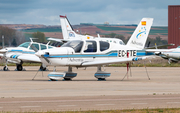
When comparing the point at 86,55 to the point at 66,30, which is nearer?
the point at 86,55

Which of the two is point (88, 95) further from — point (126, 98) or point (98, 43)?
point (98, 43)

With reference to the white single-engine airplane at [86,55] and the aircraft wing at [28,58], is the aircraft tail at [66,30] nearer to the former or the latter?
the aircraft wing at [28,58]

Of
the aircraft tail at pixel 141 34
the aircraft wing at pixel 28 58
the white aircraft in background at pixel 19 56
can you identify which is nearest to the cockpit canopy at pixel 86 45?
the aircraft tail at pixel 141 34

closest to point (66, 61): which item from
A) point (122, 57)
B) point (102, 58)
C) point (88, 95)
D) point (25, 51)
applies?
point (102, 58)

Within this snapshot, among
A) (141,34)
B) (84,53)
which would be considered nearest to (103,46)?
(84,53)

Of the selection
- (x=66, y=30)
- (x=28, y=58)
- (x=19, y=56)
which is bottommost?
(x=28, y=58)

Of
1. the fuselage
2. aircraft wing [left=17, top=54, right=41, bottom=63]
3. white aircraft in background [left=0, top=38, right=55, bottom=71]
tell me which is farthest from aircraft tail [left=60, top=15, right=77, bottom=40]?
the fuselage

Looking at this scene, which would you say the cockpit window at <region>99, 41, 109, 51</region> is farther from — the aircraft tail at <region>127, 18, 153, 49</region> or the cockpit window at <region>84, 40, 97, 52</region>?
the aircraft tail at <region>127, 18, 153, 49</region>

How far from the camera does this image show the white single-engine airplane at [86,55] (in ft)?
53.0

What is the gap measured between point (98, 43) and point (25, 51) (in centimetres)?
1054

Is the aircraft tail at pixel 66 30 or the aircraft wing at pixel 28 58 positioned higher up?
the aircraft tail at pixel 66 30

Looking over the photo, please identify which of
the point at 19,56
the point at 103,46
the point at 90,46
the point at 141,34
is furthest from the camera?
the point at 19,56

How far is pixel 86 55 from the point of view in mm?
16875

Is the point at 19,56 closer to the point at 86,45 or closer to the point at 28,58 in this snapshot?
the point at 28,58
